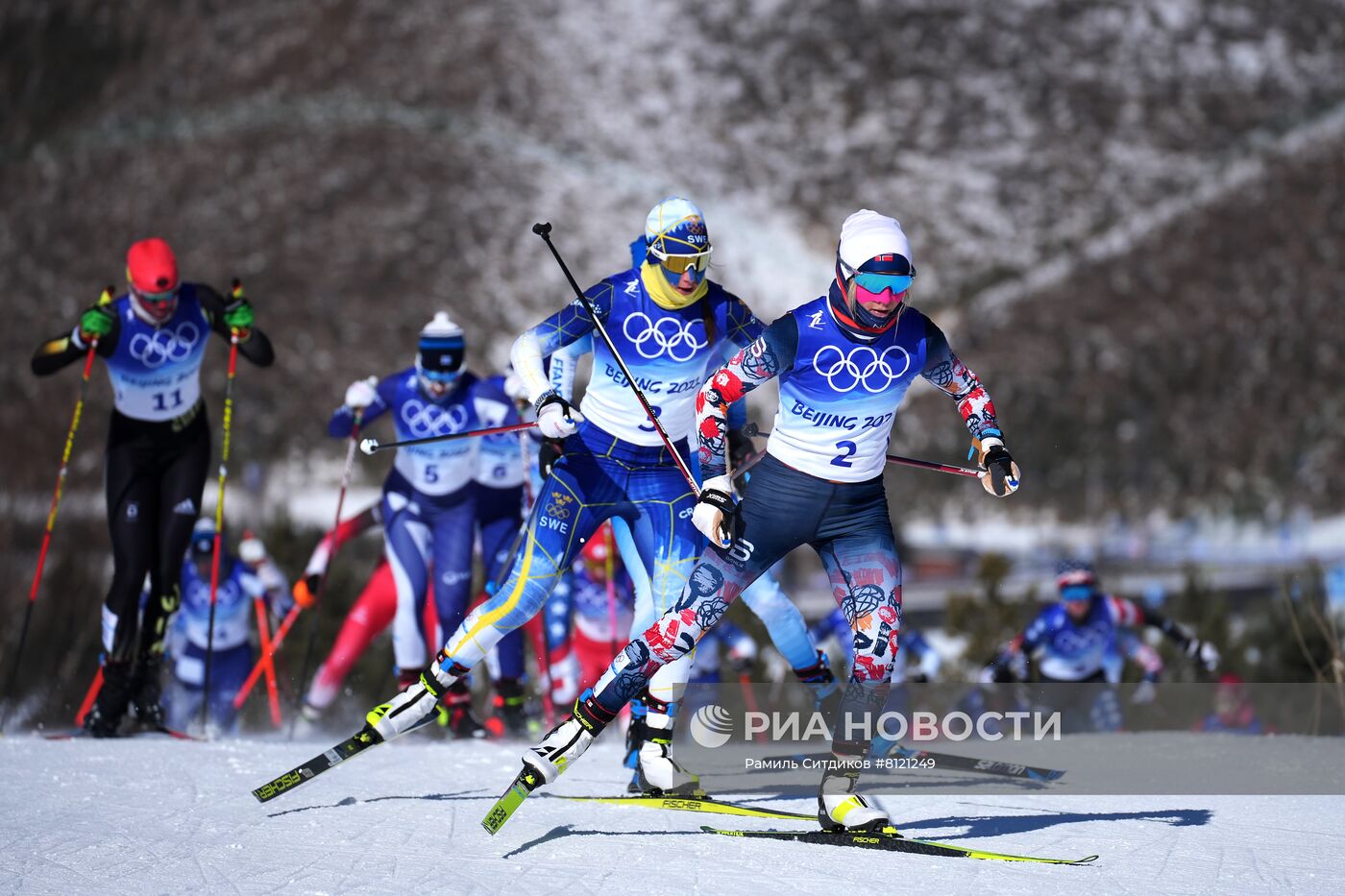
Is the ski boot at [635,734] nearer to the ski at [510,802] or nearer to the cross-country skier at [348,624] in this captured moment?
the ski at [510,802]

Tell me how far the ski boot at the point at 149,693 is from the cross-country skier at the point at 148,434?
0.04 feet

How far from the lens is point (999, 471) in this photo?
18.1 feet

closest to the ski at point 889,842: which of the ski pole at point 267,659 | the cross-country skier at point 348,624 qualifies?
the cross-country skier at point 348,624

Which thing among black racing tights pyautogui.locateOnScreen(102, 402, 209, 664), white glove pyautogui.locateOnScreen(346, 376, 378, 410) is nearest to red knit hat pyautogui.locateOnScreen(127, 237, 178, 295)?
black racing tights pyautogui.locateOnScreen(102, 402, 209, 664)

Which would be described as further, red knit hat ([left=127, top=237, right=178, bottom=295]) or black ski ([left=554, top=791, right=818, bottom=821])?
red knit hat ([left=127, top=237, right=178, bottom=295])

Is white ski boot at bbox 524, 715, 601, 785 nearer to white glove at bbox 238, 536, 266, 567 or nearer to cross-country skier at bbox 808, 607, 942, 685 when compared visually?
white glove at bbox 238, 536, 266, 567

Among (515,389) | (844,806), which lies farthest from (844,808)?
(515,389)

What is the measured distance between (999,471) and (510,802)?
209 cm

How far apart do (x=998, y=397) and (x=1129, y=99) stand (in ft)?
84.5

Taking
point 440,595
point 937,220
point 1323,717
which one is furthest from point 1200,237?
point 440,595

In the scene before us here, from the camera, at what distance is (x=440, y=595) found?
8.82m

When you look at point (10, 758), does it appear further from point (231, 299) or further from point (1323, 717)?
point (1323, 717)

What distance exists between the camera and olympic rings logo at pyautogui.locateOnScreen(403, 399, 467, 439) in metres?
8.95

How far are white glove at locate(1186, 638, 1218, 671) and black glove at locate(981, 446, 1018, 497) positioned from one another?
5637 millimetres
